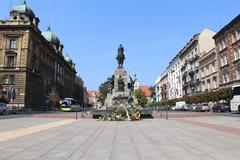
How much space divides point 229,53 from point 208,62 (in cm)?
1217

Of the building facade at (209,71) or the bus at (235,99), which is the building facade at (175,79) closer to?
the building facade at (209,71)

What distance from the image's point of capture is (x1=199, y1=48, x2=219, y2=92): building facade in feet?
207

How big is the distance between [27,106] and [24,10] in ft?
78.3

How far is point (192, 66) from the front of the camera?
81562 millimetres

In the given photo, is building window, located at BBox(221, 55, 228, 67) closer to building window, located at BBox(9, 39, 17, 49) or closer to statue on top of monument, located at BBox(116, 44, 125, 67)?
statue on top of monument, located at BBox(116, 44, 125, 67)

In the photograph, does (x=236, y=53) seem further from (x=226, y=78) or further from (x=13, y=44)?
(x=13, y=44)

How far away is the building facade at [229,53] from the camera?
5200 centimetres

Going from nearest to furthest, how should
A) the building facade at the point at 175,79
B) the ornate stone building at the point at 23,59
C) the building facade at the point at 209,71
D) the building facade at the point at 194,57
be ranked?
the ornate stone building at the point at 23,59 < the building facade at the point at 209,71 < the building facade at the point at 194,57 < the building facade at the point at 175,79

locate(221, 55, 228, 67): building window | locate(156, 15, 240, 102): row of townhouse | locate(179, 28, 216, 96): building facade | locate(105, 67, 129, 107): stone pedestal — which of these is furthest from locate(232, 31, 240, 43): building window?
locate(105, 67, 129, 107): stone pedestal

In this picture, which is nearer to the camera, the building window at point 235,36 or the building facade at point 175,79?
the building window at point 235,36

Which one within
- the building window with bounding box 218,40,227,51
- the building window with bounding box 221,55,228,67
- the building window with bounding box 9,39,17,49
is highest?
the building window with bounding box 9,39,17,49

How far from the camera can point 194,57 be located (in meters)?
78.1

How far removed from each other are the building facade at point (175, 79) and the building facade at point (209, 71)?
26170 mm

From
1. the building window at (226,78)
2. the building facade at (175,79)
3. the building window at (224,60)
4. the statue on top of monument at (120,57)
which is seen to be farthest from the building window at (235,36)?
the building facade at (175,79)
